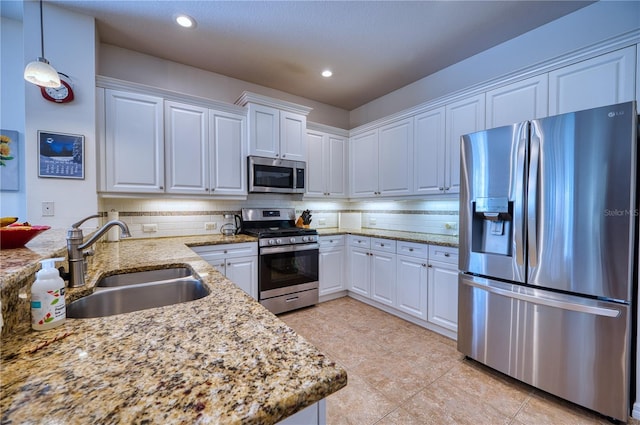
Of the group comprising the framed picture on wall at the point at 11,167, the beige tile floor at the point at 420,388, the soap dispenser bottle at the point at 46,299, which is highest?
the framed picture on wall at the point at 11,167

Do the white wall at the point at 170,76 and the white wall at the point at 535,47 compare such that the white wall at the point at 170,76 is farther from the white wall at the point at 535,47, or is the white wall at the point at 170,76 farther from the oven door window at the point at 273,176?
the white wall at the point at 535,47

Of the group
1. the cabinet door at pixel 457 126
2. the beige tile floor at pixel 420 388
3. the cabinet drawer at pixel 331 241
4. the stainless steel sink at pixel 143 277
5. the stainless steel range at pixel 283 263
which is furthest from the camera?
the cabinet drawer at pixel 331 241

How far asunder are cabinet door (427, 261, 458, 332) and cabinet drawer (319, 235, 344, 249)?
3.90ft

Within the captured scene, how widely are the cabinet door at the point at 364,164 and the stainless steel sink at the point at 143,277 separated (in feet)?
8.01

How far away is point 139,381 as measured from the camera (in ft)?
1.67

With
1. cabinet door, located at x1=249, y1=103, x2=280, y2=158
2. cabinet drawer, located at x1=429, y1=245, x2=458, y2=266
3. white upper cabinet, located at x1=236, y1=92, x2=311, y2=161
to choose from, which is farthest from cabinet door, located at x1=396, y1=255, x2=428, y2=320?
cabinet door, located at x1=249, y1=103, x2=280, y2=158

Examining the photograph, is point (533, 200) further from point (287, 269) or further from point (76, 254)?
point (76, 254)

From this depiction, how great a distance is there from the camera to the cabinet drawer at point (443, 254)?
7.66ft

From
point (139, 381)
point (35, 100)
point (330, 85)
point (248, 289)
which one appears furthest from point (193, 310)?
point (330, 85)

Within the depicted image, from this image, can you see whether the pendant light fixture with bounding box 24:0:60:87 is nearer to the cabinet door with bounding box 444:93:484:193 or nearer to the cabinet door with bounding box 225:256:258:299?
the cabinet door with bounding box 225:256:258:299

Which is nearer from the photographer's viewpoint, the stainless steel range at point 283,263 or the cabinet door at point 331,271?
the stainless steel range at point 283,263

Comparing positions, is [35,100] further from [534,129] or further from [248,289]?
[534,129]

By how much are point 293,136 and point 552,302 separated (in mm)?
2783

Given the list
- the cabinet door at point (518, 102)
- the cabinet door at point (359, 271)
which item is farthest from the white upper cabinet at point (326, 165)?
the cabinet door at point (518, 102)
